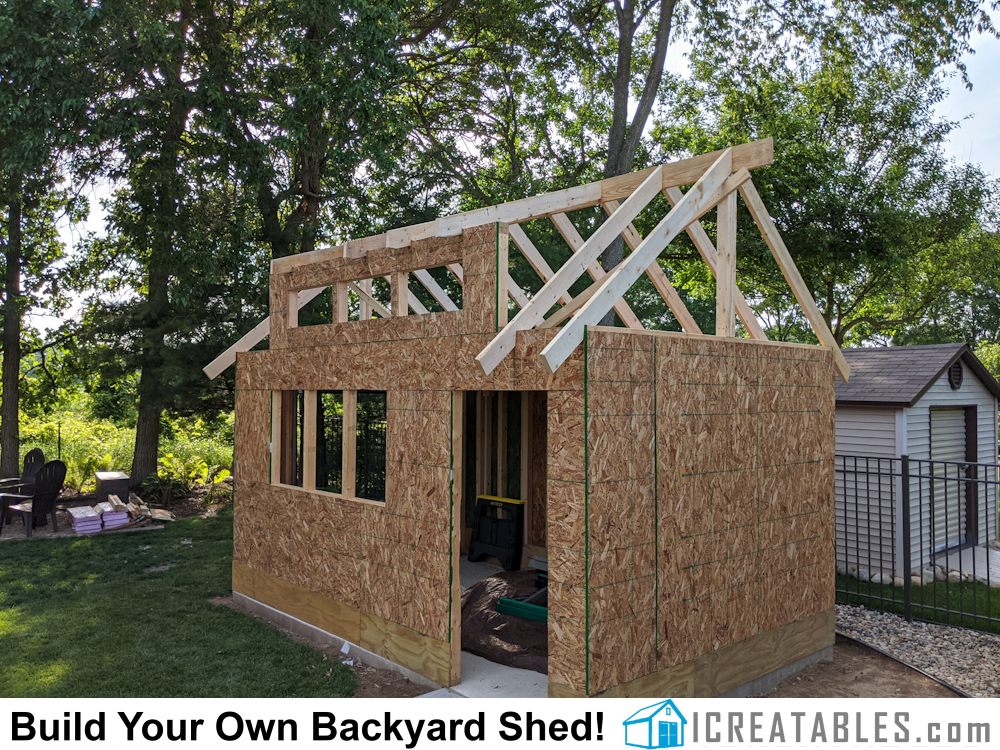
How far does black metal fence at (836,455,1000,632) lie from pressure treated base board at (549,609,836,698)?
2589 mm

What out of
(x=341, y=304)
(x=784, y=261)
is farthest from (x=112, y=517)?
(x=784, y=261)

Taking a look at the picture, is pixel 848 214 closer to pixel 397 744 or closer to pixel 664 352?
pixel 664 352

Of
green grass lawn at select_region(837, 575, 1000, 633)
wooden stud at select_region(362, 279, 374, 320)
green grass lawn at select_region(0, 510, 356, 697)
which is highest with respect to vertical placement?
wooden stud at select_region(362, 279, 374, 320)

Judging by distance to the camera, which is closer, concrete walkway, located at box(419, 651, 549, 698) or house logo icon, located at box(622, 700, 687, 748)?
house logo icon, located at box(622, 700, 687, 748)

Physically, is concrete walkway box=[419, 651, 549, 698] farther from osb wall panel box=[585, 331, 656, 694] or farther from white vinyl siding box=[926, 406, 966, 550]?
white vinyl siding box=[926, 406, 966, 550]

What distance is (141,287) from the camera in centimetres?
1605

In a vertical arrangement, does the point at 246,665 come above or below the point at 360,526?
below

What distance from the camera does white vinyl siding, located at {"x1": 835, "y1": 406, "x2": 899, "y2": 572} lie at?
11.1m

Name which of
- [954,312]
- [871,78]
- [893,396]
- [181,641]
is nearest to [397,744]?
[181,641]

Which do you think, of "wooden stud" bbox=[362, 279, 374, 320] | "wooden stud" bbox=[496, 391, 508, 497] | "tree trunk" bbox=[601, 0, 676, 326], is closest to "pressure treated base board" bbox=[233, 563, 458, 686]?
"wooden stud" bbox=[362, 279, 374, 320]

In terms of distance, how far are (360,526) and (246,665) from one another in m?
1.65

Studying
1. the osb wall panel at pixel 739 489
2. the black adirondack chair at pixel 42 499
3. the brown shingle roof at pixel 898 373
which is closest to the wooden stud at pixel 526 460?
the osb wall panel at pixel 739 489

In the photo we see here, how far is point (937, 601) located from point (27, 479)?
53.3ft

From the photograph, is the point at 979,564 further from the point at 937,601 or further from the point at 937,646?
the point at 937,646
